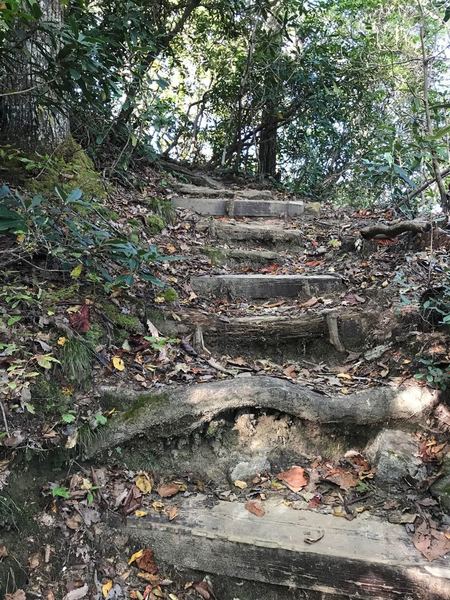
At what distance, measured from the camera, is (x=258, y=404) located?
2.46m

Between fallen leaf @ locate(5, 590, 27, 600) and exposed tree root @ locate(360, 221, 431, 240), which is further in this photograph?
exposed tree root @ locate(360, 221, 431, 240)

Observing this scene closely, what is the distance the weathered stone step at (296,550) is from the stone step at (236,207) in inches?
150

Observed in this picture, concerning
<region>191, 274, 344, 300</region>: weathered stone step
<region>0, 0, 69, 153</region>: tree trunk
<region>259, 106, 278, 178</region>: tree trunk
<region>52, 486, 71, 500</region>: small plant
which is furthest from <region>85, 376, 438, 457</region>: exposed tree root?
<region>259, 106, 278, 178</region>: tree trunk

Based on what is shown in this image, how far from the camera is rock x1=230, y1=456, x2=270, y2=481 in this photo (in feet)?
7.87

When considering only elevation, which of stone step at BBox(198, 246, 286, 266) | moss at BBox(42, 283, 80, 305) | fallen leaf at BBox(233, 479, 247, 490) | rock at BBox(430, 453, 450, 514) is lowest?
fallen leaf at BBox(233, 479, 247, 490)

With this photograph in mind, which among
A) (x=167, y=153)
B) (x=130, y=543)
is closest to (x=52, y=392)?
(x=130, y=543)

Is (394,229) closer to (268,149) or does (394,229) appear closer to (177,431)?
(177,431)

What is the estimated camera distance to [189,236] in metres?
4.65

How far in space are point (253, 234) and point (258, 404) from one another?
2.65 m

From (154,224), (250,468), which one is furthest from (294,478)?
(154,224)

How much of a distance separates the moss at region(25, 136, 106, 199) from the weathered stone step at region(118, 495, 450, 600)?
8.18ft

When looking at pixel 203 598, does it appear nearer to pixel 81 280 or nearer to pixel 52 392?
pixel 52 392

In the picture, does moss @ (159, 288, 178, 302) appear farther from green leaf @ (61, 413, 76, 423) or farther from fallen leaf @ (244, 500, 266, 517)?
fallen leaf @ (244, 500, 266, 517)

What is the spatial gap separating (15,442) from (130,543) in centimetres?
69
